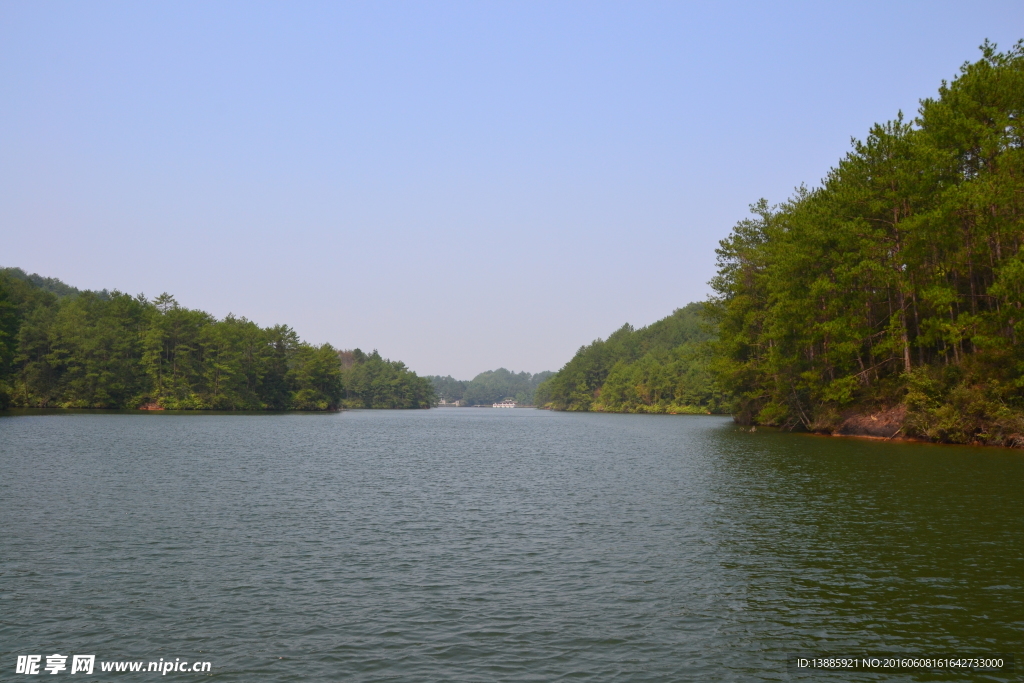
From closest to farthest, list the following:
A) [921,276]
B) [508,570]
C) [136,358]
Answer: [508,570] → [921,276] → [136,358]

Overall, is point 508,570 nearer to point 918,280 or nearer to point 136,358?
point 918,280

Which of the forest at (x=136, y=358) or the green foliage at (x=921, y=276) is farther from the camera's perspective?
the forest at (x=136, y=358)

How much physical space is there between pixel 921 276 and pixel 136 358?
133m

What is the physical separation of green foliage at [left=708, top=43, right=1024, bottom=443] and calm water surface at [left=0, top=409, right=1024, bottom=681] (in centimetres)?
1220

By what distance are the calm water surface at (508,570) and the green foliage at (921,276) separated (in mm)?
12199

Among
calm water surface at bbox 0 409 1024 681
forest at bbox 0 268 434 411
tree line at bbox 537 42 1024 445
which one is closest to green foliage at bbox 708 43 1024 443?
tree line at bbox 537 42 1024 445

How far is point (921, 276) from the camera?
50.9m

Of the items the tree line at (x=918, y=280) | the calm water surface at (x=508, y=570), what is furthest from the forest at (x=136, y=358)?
the tree line at (x=918, y=280)

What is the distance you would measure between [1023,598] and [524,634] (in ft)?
34.7

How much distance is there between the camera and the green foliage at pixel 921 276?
4416 centimetres

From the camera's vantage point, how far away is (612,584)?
16031 millimetres

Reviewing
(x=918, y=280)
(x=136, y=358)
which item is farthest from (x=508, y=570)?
(x=136, y=358)

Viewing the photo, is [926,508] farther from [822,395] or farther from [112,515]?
[822,395]

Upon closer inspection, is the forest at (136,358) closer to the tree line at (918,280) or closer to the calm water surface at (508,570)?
the calm water surface at (508,570)
